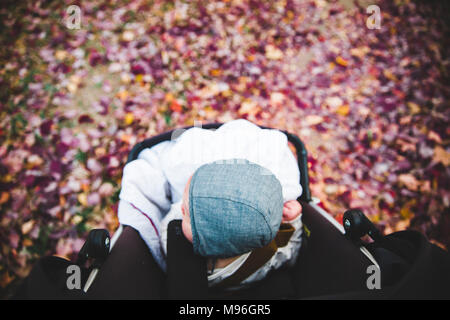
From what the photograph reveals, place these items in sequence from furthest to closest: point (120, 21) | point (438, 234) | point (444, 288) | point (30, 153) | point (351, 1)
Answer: point (351, 1), point (120, 21), point (30, 153), point (438, 234), point (444, 288)

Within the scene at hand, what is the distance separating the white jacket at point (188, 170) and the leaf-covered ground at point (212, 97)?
0.68m

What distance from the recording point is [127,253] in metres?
0.97

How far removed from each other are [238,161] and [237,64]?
5.25 ft

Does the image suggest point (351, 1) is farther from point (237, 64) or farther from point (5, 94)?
point (5, 94)

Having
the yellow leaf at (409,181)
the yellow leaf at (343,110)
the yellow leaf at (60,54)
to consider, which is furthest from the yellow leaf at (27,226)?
the yellow leaf at (409,181)

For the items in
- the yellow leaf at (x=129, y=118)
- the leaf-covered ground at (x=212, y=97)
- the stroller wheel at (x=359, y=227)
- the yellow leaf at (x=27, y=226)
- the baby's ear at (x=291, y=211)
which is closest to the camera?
the stroller wheel at (x=359, y=227)

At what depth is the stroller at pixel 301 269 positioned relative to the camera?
628mm

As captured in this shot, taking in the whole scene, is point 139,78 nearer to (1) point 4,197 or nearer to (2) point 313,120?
(1) point 4,197

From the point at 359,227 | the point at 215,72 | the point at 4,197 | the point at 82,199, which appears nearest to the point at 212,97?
the point at 215,72

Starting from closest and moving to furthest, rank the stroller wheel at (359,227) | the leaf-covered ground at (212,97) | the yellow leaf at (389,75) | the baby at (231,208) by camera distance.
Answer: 1. the baby at (231,208)
2. the stroller wheel at (359,227)
3. the leaf-covered ground at (212,97)
4. the yellow leaf at (389,75)

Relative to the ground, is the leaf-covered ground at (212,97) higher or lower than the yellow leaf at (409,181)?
higher

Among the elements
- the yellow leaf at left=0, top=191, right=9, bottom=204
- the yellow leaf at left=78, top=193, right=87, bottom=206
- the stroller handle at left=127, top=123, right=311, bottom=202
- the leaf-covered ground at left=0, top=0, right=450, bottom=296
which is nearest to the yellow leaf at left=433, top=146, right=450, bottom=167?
the leaf-covered ground at left=0, top=0, right=450, bottom=296

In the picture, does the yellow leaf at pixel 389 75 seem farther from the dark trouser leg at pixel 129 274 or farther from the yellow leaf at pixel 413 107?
the dark trouser leg at pixel 129 274
